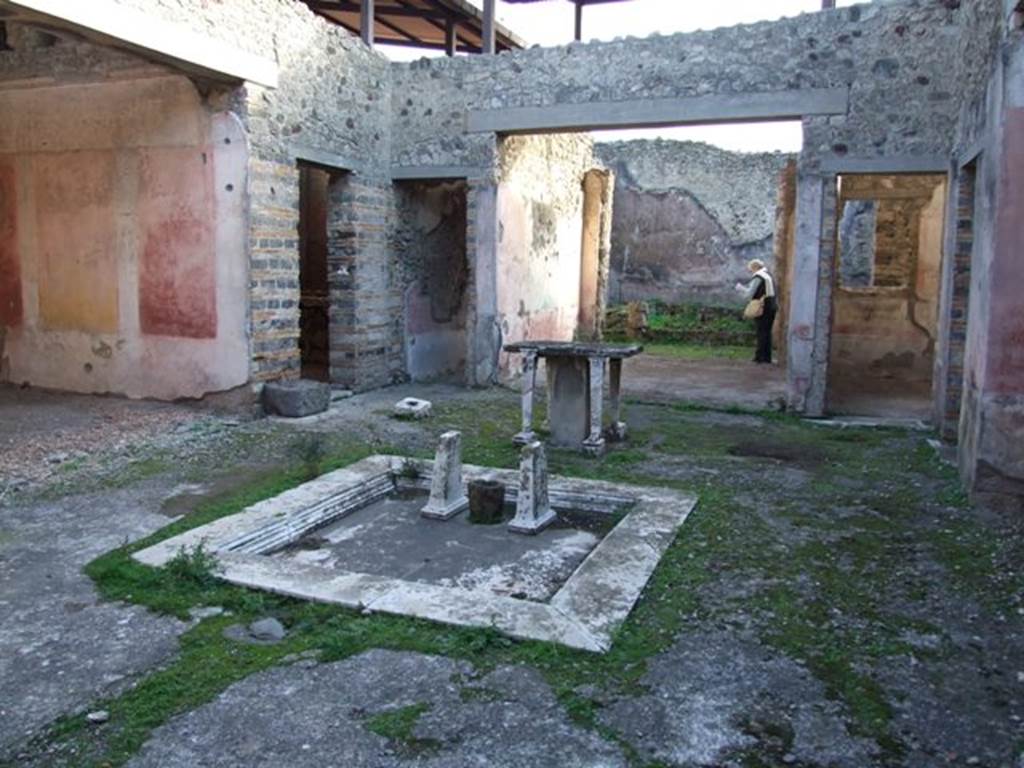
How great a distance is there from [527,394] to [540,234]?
15.7ft

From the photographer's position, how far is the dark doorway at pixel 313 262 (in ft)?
38.5

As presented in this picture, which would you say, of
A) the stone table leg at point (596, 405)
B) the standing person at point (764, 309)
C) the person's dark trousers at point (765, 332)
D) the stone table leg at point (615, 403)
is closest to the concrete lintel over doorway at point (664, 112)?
the stone table leg at point (615, 403)

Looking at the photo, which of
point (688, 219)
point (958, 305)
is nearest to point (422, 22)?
point (688, 219)

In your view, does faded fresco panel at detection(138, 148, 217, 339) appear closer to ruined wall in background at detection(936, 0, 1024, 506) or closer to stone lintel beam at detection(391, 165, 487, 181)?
stone lintel beam at detection(391, 165, 487, 181)

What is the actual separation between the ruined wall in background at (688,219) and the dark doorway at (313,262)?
810cm

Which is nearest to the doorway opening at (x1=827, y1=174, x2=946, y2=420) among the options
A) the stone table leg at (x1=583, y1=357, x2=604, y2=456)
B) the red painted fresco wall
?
the stone table leg at (x1=583, y1=357, x2=604, y2=456)

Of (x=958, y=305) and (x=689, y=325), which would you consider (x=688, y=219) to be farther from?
(x=958, y=305)

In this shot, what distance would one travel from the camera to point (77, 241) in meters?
8.30

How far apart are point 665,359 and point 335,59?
22.6 ft

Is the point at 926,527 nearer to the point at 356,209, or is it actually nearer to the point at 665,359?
the point at 356,209

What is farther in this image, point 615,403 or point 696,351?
point 696,351

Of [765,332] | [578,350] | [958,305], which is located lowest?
[765,332]

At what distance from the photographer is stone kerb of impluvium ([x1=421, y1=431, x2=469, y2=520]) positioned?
5121 mm

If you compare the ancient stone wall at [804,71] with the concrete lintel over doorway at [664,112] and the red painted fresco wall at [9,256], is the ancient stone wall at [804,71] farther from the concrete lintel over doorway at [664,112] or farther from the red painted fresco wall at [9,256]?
the red painted fresco wall at [9,256]
